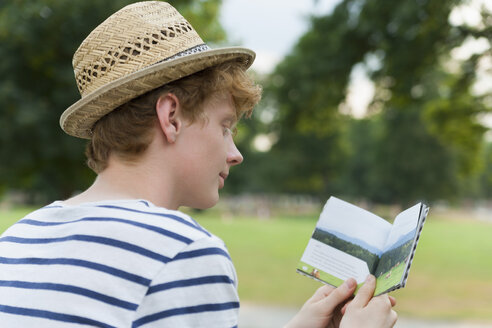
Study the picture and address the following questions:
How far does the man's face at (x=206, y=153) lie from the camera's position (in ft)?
4.83

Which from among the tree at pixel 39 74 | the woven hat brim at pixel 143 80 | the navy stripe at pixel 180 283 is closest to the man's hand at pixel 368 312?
the navy stripe at pixel 180 283

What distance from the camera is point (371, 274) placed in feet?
5.73

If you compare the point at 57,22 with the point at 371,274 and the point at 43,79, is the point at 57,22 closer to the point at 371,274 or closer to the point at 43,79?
the point at 43,79

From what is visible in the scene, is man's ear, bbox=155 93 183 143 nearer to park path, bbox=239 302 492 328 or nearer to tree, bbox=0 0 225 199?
park path, bbox=239 302 492 328

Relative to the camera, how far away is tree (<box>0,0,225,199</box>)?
13.1 m

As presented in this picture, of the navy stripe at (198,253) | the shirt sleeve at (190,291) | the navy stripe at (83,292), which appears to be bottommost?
the navy stripe at (83,292)

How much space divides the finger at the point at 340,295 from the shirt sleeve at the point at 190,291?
0.64 metres

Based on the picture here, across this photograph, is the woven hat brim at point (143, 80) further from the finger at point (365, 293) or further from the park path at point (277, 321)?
the park path at point (277, 321)

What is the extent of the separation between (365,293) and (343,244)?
253mm

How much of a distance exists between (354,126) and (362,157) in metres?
3.25

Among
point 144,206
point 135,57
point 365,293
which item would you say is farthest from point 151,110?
point 365,293

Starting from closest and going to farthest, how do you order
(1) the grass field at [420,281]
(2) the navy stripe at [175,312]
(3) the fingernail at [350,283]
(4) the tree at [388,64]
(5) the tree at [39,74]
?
(2) the navy stripe at [175,312]
(3) the fingernail at [350,283]
(1) the grass field at [420,281]
(4) the tree at [388,64]
(5) the tree at [39,74]

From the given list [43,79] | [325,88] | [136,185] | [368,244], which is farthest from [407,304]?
[43,79]

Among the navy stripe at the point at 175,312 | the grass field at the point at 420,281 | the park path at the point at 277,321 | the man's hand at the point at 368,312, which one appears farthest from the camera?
the grass field at the point at 420,281
